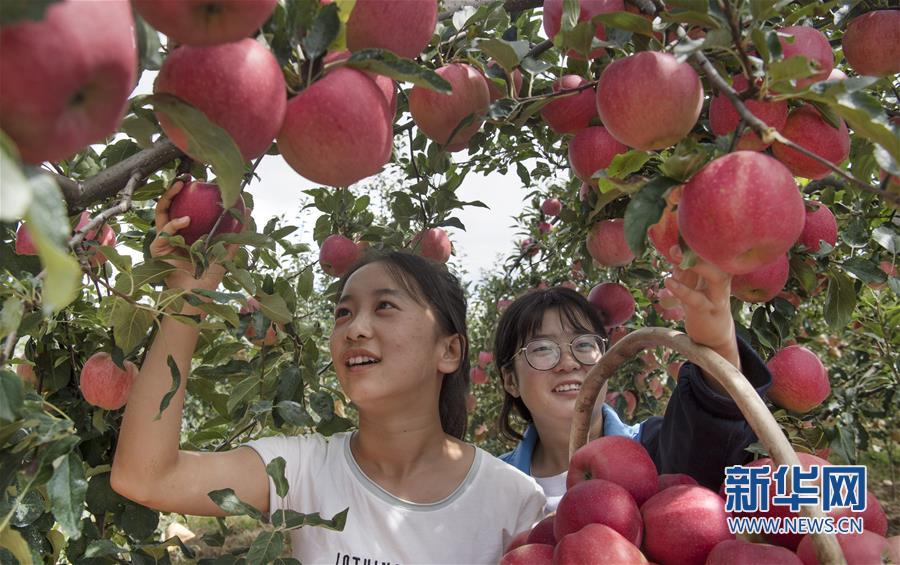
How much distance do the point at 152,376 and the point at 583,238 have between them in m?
1.31

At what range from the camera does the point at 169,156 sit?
3.01 feet

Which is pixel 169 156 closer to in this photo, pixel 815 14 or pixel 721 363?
pixel 721 363

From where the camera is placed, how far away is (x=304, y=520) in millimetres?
1131

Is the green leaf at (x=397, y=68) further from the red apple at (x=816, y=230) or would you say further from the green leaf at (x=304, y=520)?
the red apple at (x=816, y=230)

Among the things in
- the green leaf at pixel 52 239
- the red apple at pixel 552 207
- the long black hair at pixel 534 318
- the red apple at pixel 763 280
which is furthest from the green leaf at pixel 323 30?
the red apple at pixel 552 207

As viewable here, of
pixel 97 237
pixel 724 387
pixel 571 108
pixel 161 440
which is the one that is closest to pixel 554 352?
pixel 571 108

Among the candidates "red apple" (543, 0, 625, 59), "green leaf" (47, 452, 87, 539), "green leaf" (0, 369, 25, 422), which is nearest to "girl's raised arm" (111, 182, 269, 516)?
"green leaf" (47, 452, 87, 539)

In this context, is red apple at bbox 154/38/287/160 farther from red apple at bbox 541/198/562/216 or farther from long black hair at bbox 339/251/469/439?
red apple at bbox 541/198/562/216

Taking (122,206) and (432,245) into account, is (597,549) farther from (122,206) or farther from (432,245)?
(432,245)

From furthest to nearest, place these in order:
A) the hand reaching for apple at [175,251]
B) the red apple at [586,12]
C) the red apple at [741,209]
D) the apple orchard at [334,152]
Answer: the red apple at [586,12]
the hand reaching for apple at [175,251]
the red apple at [741,209]
the apple orchard at [334,152]

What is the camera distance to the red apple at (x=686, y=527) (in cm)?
90

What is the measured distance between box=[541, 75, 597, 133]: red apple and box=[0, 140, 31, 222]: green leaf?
1.06m

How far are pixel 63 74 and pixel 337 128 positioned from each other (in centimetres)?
33

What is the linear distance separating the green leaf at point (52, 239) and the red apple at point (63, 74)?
0.05 m
